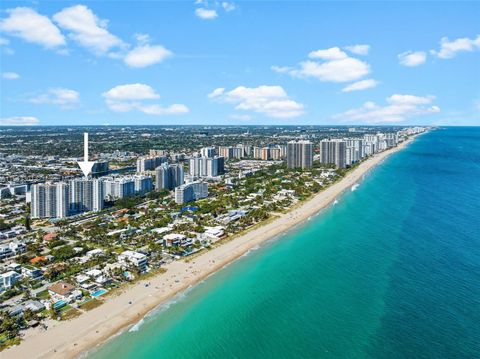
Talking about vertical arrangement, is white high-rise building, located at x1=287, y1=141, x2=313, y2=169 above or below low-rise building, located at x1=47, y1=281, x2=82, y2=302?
above

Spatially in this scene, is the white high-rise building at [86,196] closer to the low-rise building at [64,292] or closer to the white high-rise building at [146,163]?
the low-rise building at [64,292]

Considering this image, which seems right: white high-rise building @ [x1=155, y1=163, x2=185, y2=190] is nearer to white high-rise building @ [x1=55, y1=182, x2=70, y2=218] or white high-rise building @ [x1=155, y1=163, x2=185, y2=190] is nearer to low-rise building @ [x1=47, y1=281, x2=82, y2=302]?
white high-rise building @ [x1=55, y1=182, x2=70, y2=218]

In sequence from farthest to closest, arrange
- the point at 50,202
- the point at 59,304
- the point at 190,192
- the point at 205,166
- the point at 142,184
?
the point at 205,166 < the point at 142,184 < the point at 190,192 < the point at 50,202 < the point at 59,304

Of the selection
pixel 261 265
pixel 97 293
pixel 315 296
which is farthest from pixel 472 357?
pixel 97 293

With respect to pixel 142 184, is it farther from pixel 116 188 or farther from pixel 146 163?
pixel 146 163

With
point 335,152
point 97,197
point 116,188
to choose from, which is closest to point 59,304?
point 97,197

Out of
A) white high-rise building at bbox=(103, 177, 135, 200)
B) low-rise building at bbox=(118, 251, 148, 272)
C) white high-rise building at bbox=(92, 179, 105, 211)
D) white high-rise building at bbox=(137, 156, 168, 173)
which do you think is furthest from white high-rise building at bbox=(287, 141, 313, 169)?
low-rise building at bbox=(118, 251, 148, 272)
